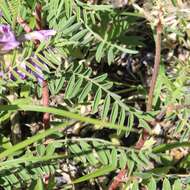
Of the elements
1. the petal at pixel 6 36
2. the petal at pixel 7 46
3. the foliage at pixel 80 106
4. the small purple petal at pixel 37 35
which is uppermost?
the petal at pixel 6 36

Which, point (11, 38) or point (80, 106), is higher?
point (11, 38)

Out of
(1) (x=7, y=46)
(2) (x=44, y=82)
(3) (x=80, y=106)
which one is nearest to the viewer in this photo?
(1) (x=7, y=46)

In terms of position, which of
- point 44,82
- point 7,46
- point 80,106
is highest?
point 7,46

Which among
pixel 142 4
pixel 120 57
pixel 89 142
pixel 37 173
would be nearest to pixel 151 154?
pixel 89 142

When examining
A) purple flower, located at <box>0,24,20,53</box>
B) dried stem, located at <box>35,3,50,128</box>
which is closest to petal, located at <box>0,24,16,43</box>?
purple flower, located at <box>0,24,20,53</box>

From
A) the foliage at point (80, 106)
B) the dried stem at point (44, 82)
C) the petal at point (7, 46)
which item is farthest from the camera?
the dried stem at point (44, 82)

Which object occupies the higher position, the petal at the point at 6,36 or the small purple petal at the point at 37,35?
the petal at the point at 6,36

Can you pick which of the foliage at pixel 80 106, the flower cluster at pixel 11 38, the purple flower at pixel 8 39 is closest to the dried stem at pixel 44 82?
the foliage at pixel 80 106

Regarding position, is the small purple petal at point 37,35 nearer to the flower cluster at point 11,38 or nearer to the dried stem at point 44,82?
the flower cluster at point 11,38

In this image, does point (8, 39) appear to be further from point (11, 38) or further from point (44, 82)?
point (44, 82)

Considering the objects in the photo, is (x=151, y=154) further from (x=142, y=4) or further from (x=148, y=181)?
(x=142, y=4)

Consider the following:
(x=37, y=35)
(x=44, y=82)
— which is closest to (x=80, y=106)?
(x=44, y=82)
